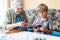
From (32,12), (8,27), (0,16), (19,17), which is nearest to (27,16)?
(32,12)

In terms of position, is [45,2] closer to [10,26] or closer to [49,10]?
[49,10]

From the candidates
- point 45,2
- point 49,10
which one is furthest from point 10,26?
point 45,2

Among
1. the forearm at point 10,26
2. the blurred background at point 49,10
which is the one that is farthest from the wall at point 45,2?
the forearm at point 10,26

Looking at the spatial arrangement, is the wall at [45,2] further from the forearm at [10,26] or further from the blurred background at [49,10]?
the forearm at [10,26]

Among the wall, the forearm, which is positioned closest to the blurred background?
the wall

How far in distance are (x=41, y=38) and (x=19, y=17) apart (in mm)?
716

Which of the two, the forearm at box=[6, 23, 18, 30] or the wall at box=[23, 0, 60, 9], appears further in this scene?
the wall at box=[23, 0, 60, 9]

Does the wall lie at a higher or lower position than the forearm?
higher

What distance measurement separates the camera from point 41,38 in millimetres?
1454

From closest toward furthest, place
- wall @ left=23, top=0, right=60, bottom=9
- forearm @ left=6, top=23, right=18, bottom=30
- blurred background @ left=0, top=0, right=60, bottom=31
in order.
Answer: forearm @ left=6, top=23, right=18, bottom=30, blurred background @ left=0, top=0, right=60, bottom=31, wall @ left=23, top=0, right=60, bottom=9

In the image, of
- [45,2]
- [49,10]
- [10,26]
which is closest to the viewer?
[10,26]

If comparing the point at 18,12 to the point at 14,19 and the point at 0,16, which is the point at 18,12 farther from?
the point at 0,16

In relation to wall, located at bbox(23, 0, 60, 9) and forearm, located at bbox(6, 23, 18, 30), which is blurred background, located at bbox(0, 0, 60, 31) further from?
forearm, located at bbox(6, 23, 18, 30)

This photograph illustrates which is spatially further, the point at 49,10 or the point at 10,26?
the point at 49,10
